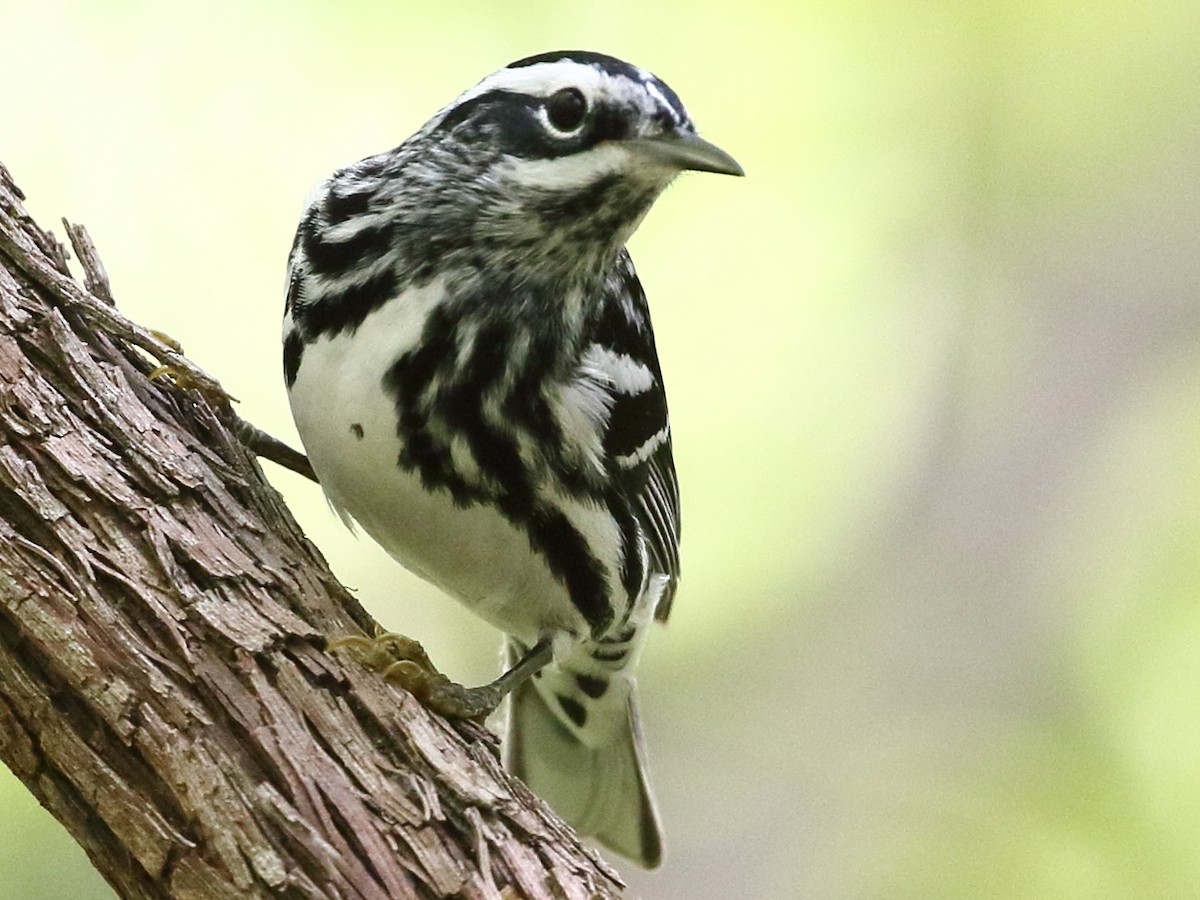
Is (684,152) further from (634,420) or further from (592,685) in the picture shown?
(592,685)

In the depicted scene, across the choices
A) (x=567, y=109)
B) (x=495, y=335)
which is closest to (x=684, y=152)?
(x=567, y=109)

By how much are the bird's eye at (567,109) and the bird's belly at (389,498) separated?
0.52m

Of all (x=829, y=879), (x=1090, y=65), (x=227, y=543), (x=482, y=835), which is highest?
(x=1090, y=65)

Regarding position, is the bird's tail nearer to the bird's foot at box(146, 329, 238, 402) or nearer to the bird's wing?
the bird's wing

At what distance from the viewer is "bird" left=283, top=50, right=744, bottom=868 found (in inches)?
99.8

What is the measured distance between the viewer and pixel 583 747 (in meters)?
3.60

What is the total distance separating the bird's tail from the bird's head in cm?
121

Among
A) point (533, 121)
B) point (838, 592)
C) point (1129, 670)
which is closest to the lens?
point (533, 121)

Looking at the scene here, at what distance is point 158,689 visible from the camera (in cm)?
210

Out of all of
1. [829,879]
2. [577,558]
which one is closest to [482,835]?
[577,558]

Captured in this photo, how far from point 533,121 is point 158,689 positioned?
3.92 ft

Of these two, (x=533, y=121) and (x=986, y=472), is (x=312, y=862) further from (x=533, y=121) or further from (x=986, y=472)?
(x=986, y=472)

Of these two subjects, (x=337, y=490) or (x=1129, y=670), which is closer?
(x=337, y=490)

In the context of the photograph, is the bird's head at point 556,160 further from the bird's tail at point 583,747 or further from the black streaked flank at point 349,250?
the bird's tail at point 583,747
